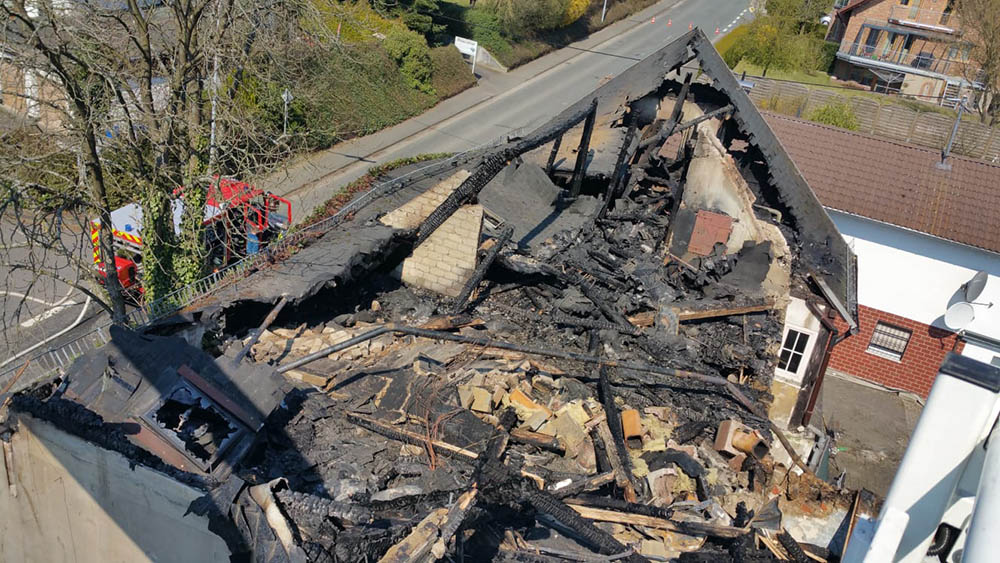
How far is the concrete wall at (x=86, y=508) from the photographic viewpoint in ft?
24.7

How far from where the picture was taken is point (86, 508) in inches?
328

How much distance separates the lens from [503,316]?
12.6m

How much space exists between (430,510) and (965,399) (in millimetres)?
4818

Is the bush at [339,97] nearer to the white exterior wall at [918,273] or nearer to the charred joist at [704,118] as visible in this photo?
the charred joist at [704,118]

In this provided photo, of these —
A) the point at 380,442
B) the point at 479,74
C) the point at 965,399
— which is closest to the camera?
the point at 965,399

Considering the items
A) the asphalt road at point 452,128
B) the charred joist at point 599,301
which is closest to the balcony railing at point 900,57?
the asphalt road at point 452,128

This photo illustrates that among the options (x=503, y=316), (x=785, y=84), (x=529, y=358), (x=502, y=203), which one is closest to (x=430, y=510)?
(x=529, y=358)

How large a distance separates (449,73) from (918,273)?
21.5 metres

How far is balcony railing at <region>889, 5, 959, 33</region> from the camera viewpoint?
1505 inches

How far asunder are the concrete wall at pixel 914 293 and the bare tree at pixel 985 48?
18570 millimetres

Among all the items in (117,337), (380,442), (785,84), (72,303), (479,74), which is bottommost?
(72,303)

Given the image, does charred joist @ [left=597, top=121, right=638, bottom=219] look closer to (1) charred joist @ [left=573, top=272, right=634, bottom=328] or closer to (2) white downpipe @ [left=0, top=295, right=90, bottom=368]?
(1) charred joist @ [left=573, top=272, right=634, bottom=328]

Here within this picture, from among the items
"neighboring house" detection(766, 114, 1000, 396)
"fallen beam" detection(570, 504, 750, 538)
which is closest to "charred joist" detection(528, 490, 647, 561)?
"fallen beam" detection(570, 504, 750, 538)

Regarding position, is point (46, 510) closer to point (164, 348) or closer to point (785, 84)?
point (164, 348)
